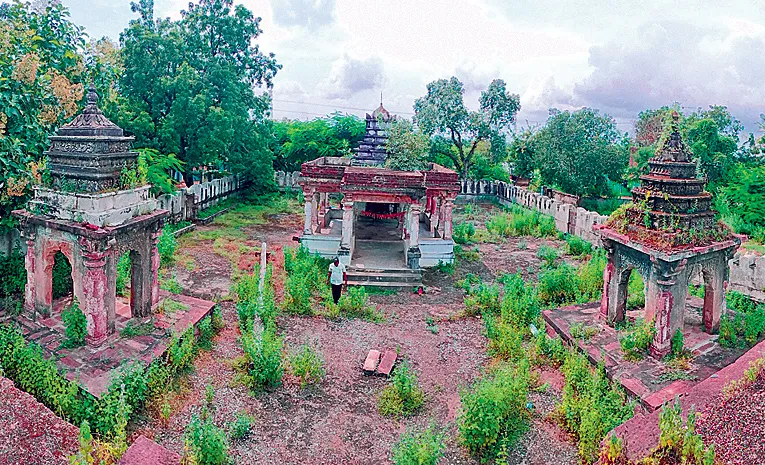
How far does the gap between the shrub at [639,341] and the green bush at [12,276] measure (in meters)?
10.9

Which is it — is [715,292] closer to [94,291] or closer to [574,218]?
[94,291]

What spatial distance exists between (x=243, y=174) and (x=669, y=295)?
71.4 ft

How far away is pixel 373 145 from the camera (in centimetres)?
1983

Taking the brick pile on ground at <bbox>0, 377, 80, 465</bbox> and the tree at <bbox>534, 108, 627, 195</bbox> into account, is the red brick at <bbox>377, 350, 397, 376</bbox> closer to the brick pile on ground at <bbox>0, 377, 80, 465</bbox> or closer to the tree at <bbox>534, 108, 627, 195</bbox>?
the brick pile on ground at <bbox>0, 377, 80, 465</bbox>

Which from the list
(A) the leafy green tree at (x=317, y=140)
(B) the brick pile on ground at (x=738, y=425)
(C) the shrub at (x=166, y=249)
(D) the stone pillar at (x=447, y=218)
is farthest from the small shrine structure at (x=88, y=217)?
(A) the leafy green tree at (x=317, y=140)

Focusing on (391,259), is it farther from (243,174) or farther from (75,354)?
(243,174)

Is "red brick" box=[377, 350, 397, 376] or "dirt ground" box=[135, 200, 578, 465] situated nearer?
"dirt ground" box=[135, 200, 578, 465]

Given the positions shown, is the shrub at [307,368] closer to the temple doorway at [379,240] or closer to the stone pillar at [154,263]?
the stone pillar at [154,263]

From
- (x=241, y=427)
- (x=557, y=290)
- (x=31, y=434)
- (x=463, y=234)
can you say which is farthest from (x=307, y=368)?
(x=463, y=234)

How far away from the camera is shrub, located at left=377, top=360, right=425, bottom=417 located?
8.46 m

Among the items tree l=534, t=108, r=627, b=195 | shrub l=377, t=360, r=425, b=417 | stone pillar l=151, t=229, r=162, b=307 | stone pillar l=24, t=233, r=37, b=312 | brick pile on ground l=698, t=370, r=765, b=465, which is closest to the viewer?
brick pile on ground l=698, t=370, r=765, b=465

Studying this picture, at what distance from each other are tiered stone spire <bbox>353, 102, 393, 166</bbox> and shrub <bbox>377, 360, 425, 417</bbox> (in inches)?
460

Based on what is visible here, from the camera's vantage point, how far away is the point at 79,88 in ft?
37.9

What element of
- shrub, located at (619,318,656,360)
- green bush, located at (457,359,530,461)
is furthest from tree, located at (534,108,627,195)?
green bush, located at (457,359,530,461)
